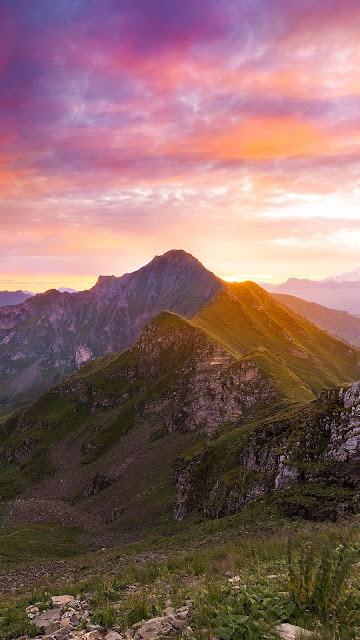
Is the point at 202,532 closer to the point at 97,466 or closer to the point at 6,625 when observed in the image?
the point at 6,625

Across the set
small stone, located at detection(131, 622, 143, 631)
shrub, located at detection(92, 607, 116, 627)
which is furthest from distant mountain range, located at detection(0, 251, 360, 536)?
small stone, located at detection(131, 622, 143, 631)

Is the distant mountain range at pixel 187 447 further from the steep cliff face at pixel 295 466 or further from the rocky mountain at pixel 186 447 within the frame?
the rocky mountain at pixel 186 447

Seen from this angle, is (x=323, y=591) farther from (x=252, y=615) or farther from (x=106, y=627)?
(x=106, y=627)

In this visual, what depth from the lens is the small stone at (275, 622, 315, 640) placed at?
8.10m

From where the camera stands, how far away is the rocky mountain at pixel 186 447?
5097cm

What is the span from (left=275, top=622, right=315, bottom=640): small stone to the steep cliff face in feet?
122

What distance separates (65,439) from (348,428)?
163707 millimetres

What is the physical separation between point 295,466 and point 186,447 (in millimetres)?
70858

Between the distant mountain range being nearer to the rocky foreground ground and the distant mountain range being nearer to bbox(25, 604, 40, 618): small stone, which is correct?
bbox(25, 604, 40, 618): small stone

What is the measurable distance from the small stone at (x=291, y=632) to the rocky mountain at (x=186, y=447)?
Answer: 37321 mm

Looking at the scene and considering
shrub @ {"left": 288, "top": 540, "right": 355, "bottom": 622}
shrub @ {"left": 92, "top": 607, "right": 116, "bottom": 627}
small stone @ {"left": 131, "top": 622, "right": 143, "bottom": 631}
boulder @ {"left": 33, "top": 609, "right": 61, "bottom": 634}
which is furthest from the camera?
boulder @ {"left": 33, "top": 609, "right": 61, "bottom": 634}

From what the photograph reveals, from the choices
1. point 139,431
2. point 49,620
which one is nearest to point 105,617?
point 49,620

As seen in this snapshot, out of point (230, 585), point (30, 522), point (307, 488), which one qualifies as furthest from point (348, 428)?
point (30, 522)

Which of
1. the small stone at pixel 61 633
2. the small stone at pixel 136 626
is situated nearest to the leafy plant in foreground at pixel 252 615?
the small stone at pixel 136 626
